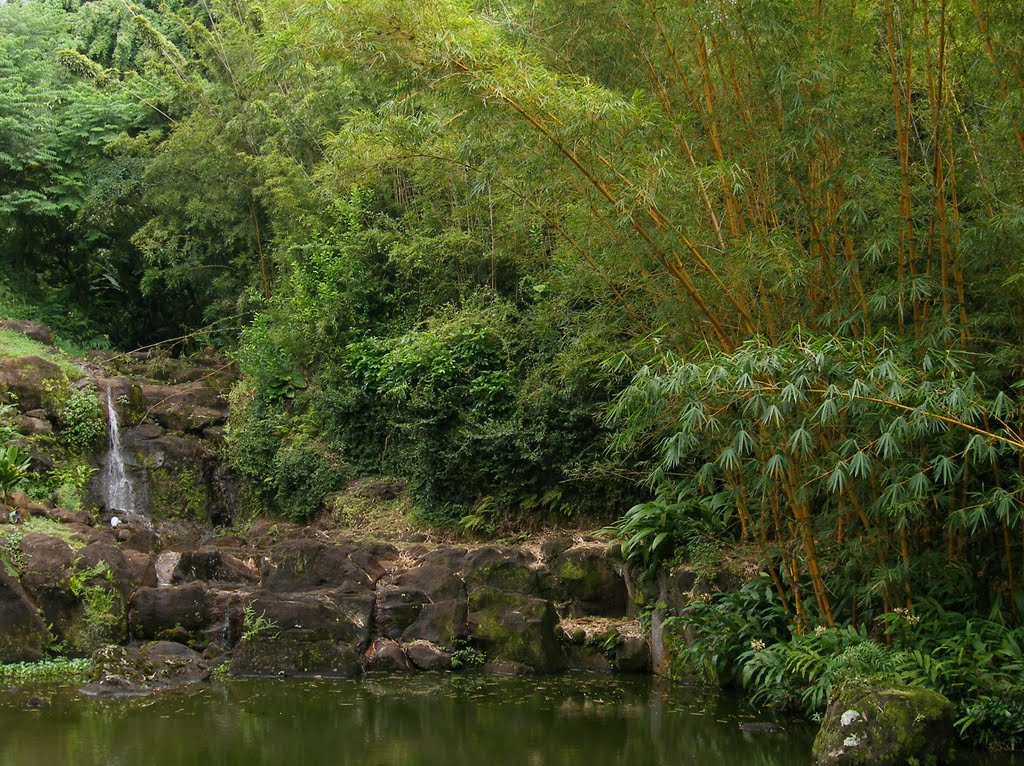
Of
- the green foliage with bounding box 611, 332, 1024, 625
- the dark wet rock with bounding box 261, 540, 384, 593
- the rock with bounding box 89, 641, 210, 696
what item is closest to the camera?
the green foliage with bounding box 611, 332, 1024, 625

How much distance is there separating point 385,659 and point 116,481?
569 cm

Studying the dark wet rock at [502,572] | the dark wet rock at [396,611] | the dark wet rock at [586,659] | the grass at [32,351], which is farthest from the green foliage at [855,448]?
the grass at [32,351]

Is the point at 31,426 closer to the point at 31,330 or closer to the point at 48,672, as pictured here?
the point at 31,330

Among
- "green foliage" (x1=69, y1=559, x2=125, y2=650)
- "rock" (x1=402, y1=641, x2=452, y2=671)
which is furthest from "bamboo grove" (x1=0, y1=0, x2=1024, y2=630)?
"green foliage" (x1=69, y1=559, x2=125, y2=650)

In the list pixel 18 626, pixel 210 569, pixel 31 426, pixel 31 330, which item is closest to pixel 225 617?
pixel 210 569

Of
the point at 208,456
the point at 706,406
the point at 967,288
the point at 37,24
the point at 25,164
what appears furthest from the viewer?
the point at 37,24

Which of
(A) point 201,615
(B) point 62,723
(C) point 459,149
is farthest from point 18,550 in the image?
(C) point 459,149

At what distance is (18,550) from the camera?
9.47m

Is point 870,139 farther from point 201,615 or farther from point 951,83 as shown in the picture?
point 201,615

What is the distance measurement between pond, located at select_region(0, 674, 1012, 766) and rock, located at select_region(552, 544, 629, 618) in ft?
3.22

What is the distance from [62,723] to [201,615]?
250 centimetres

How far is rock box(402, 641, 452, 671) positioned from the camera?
884cm

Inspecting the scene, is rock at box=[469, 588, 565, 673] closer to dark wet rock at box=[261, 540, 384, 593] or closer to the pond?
the pond

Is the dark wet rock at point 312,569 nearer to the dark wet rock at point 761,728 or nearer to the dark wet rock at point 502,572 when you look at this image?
the dark wet rock at point 502,572
